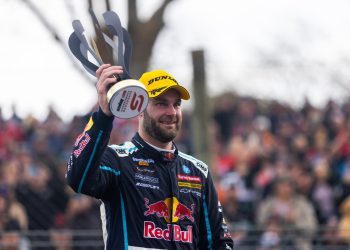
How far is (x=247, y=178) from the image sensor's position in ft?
40.4

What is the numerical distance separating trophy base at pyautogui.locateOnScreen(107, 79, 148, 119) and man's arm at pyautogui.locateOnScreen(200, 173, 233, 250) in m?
1.06

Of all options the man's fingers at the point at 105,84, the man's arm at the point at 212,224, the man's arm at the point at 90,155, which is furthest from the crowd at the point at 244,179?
the man's fingers at the point at 105,84

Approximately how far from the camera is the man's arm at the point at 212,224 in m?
5.65

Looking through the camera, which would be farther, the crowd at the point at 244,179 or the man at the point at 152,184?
the crowd at the point at 244,179

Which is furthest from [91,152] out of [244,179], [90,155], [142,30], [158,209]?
[244,179]

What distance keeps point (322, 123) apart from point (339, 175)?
73.8 inches

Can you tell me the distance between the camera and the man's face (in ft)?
17.8

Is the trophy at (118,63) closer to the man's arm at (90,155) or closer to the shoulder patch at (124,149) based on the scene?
the man's arm at (90,155)

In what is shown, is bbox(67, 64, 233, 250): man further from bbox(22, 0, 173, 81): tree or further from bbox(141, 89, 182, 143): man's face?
bbox(22, 0, 173, 81): tree

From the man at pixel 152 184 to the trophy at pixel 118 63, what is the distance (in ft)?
0.74

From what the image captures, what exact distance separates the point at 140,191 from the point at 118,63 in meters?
0.79

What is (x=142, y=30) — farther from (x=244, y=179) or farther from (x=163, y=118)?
(x=163, y=118)

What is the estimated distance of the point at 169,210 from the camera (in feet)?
17.6

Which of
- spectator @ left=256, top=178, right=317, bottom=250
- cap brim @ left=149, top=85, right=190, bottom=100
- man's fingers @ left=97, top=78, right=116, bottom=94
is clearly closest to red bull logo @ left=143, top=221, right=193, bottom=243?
cap brim @ left=149, top=85, right=190, bottom=100
